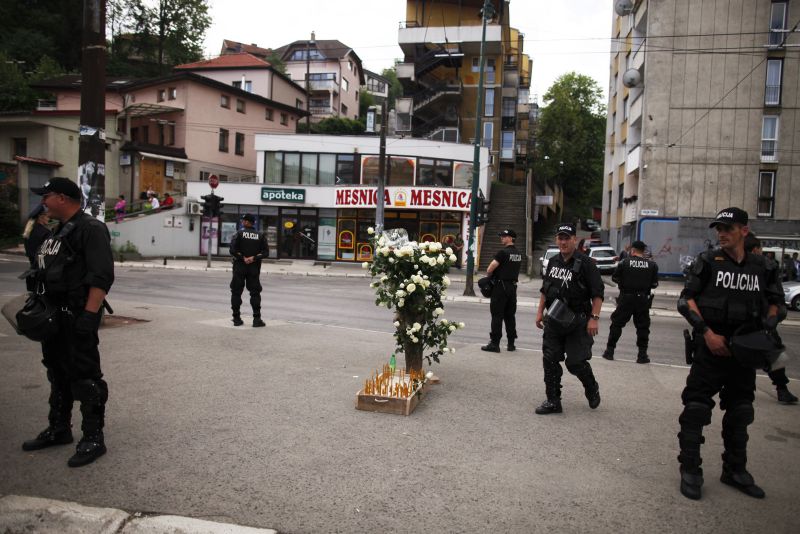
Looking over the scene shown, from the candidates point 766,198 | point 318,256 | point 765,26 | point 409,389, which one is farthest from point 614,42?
point 409,389

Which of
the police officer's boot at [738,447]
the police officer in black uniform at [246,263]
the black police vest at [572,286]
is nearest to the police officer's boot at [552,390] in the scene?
the black police vest at [572,286]

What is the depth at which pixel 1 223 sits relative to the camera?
96.3ft

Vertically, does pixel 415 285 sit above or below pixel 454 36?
below

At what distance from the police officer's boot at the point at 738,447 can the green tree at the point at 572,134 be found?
178 ft

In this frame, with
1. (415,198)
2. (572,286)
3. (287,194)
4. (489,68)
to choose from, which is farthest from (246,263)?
(489,68)

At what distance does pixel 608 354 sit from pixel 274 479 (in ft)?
21.1

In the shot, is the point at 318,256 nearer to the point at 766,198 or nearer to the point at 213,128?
the point at 213,128

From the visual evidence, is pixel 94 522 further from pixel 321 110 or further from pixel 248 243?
pixel 321 110

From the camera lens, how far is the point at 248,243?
992cm

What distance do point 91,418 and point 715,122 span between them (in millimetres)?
33624

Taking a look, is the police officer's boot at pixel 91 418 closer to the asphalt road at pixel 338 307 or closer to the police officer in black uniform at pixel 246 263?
the police officer in black uniform at pixel 246 263

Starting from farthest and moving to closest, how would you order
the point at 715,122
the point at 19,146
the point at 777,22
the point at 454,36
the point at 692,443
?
the point at 454,36 → the point at 19,146 → the point at 715,122 → the point at 777,22 → the point at 692,443

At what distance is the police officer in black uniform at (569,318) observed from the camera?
5.47m

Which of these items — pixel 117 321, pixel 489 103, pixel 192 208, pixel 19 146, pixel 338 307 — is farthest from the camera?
pixel 489 103
